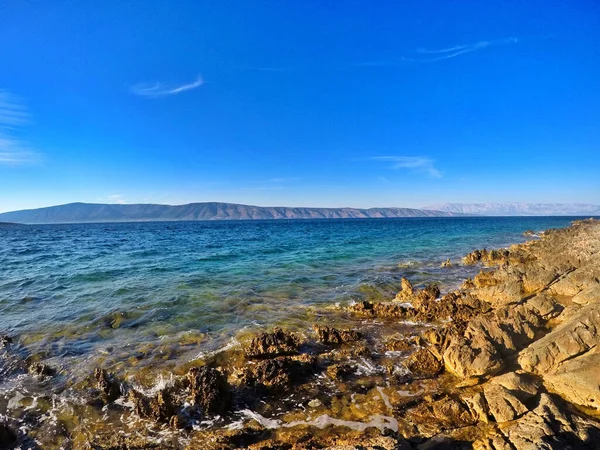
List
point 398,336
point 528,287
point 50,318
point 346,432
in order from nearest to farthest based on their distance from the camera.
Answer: point 346,432
point 398,336
point 50,318
point 528,287

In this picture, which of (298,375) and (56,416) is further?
(298,375)

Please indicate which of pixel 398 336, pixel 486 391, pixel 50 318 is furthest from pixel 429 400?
pixel 50 318

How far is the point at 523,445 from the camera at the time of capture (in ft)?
14.9

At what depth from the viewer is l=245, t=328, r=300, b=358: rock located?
30.3 feet

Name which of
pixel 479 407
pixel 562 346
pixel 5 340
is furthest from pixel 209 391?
pixel 5 340

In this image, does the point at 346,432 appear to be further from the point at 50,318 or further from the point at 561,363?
the point at 50,318

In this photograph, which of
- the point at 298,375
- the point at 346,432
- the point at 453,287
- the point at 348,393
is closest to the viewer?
the point at 346,432

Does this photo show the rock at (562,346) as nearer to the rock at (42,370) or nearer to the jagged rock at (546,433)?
the jagged rock at (546,433)

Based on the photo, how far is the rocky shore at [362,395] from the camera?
5539 millimetres

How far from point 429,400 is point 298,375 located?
3.18 meters

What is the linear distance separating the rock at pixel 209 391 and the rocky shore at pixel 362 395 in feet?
0.08

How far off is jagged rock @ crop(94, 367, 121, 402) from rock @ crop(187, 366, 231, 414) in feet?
6.45

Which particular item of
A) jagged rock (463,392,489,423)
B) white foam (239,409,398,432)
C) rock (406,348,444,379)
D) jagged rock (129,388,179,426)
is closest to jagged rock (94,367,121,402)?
jagged rock (129,388,179,426)

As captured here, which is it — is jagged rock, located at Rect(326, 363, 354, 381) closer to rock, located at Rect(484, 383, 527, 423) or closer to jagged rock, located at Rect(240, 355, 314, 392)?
jagged rock, located at Rect(240, 355, 314, 392)
